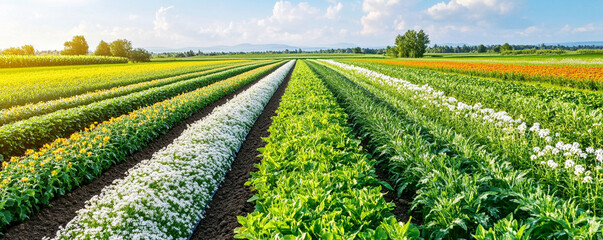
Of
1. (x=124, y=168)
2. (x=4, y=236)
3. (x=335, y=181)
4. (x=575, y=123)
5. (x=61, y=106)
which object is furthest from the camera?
(x=61, y=106)

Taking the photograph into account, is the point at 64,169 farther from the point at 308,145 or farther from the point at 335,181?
the point at 335,181

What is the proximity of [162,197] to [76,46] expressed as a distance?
453 feet

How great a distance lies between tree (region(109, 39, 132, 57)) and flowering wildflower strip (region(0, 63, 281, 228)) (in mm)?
103149

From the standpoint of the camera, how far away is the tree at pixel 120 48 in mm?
97438

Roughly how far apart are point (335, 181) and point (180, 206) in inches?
110

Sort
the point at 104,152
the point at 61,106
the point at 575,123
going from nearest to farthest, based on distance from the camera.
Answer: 1. the point at 104,152
2. the point at 575,123
3. the point at 61,106

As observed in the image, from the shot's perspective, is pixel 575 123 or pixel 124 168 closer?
pixel 124 168

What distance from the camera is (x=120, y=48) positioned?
3868 inches

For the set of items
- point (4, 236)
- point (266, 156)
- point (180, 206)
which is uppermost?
point (266, 156)

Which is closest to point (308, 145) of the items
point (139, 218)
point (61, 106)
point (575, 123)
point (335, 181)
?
point (335, 181)

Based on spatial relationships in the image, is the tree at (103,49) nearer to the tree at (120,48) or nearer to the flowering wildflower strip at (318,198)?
the tree at (120,48)

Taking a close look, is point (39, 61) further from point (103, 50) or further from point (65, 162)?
point (103, 50)

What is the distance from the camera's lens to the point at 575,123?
9.32 meters

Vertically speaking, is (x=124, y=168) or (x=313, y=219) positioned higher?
(x=313, y=219)
